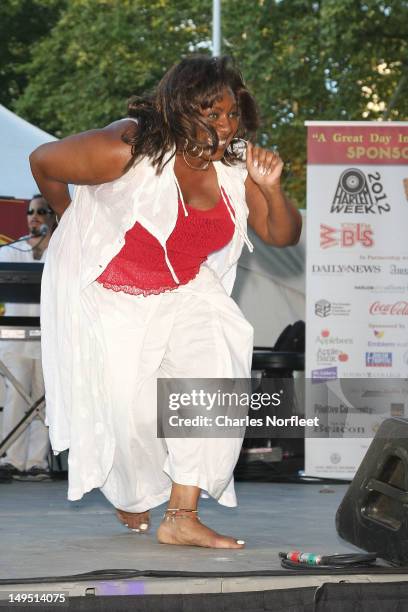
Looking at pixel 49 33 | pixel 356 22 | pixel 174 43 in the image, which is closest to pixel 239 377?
pixel 356 22

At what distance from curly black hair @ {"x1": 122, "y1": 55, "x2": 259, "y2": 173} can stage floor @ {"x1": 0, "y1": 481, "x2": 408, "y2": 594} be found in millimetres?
1339

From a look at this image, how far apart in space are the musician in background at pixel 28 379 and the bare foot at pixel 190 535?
3.46 m

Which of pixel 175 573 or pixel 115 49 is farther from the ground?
pixel 115 49

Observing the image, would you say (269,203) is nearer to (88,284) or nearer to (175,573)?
(88,284)

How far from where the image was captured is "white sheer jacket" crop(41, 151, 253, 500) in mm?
4320

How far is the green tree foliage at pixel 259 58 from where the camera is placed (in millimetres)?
20953

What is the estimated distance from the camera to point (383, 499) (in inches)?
158

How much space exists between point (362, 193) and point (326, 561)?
14.7 ft

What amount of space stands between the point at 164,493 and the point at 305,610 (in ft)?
4.55

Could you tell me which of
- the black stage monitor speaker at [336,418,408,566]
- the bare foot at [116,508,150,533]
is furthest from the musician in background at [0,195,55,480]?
the black stage monitor speaker at [336,418,408,566]

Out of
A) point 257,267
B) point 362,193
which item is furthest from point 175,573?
point 257,267

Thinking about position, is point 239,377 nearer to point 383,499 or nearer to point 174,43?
point 383,499

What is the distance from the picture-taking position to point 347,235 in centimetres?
781

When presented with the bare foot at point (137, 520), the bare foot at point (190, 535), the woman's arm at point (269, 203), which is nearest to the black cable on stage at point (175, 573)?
the bare foot at point (190, 535)
